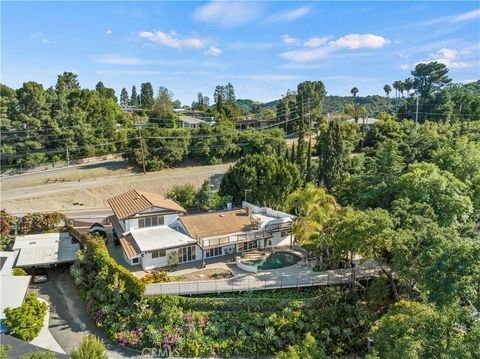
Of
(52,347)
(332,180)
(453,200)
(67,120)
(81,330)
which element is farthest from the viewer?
(67,120)

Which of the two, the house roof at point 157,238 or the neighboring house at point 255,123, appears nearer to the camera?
the house roof at point 157,238

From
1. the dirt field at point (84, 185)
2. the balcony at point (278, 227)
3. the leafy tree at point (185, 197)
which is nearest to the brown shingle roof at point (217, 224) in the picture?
the balcony at point (278, 227)

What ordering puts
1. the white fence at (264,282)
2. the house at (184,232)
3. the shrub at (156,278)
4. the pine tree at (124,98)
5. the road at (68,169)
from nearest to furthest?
the white fence at (264,282), the shrub at (156,278), the house at (184,232), the road at (68,169), the pine tree at (124,98)

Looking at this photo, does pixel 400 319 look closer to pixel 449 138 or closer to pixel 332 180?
pixel 332 180

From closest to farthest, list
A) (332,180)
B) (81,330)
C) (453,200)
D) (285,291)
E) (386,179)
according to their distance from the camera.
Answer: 1. (81,330)
2. (285,291)
3. (453,200)
4. (386,179)
5. (332,180)

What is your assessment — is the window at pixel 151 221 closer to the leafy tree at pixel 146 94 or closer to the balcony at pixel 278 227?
the balcony at pixel 278 227

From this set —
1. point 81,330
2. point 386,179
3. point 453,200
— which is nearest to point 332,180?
point 386,179
